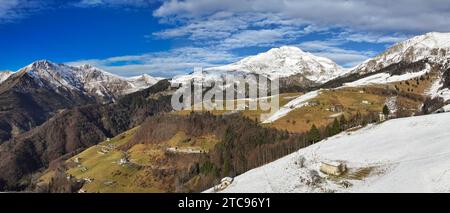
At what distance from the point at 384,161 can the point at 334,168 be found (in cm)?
919

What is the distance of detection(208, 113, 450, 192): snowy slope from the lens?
6681 cm

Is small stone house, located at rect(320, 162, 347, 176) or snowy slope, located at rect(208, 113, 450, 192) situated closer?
snowy slope, located at rect(208, 113, 450, 192)

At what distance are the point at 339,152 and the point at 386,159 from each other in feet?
71.6

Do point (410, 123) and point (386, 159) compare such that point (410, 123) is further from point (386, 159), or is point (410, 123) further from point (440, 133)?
point (386, 159)

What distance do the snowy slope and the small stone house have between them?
4.49ft

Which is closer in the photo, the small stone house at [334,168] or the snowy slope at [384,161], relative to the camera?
the snowy slope at [384,161]

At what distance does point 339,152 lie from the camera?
365 ft

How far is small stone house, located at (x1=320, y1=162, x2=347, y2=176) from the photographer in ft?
291

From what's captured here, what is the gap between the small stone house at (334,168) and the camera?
88.6m

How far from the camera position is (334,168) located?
89562mm

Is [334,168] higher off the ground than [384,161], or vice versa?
[384,161]

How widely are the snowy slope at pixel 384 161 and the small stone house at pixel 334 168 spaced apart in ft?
4.49
